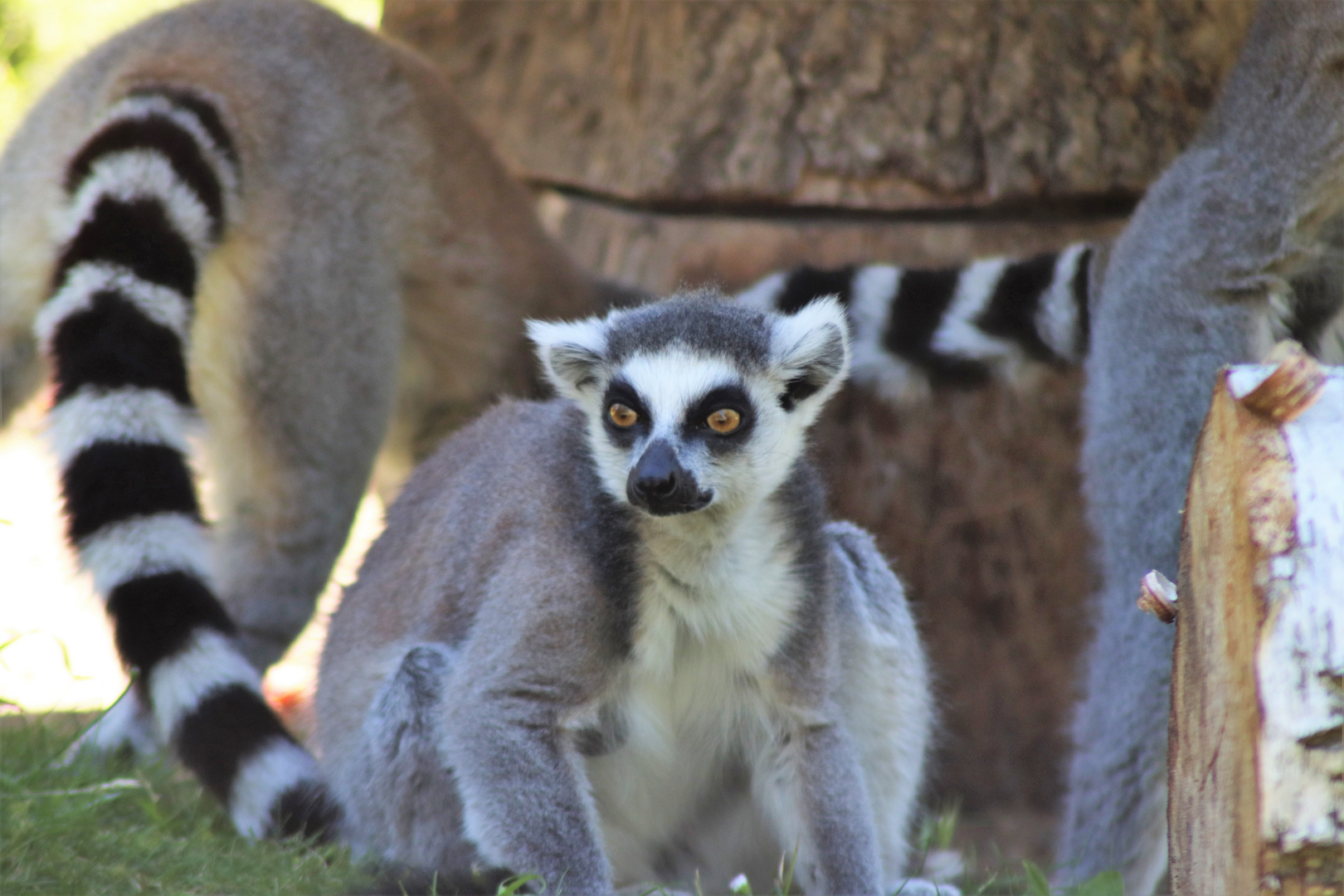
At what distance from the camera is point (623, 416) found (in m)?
2.69

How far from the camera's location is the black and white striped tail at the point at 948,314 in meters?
4.22

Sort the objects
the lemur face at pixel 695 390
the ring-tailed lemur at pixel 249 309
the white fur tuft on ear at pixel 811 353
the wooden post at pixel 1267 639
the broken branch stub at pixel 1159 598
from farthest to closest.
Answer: the ring-tailed lemur at pixel 249 309 → the white fur tuft on ear at pixel 811 353 → the lemur face at pixel 695 390 → the broken branch stub at pixel 1159 598 → the wooden post at pixel 1267 639

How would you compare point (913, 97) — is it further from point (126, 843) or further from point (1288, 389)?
point (126, 843)

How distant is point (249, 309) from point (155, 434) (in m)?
0.61

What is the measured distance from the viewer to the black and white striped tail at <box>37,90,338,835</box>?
3326mm

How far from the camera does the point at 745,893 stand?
2.77m

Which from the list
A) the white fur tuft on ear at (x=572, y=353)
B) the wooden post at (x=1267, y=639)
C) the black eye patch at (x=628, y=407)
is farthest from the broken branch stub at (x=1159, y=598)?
the white fur tuft on ear at (x=572, y=353)

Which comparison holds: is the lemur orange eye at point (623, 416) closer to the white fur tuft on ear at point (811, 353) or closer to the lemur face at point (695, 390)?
the lemur face at point (695, 390)

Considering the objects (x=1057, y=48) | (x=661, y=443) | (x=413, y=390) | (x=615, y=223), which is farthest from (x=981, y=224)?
(x=661, y=443)

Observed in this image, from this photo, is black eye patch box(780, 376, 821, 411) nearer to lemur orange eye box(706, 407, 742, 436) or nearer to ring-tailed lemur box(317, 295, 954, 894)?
ring-tailed lemur box(317, 295, 954, 894)

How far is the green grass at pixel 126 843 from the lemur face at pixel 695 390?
3.69ft

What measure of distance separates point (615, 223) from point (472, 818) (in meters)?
3.15

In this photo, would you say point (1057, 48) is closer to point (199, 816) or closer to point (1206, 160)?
point (1206, 160)

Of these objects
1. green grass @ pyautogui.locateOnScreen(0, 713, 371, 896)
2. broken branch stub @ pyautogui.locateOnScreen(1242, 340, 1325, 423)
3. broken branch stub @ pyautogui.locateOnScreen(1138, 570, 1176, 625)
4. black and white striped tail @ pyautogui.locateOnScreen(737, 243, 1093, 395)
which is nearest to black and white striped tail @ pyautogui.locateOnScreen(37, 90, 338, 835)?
green grass @ pyautogui.locateOnScreen(0, 713, 371, 896)
